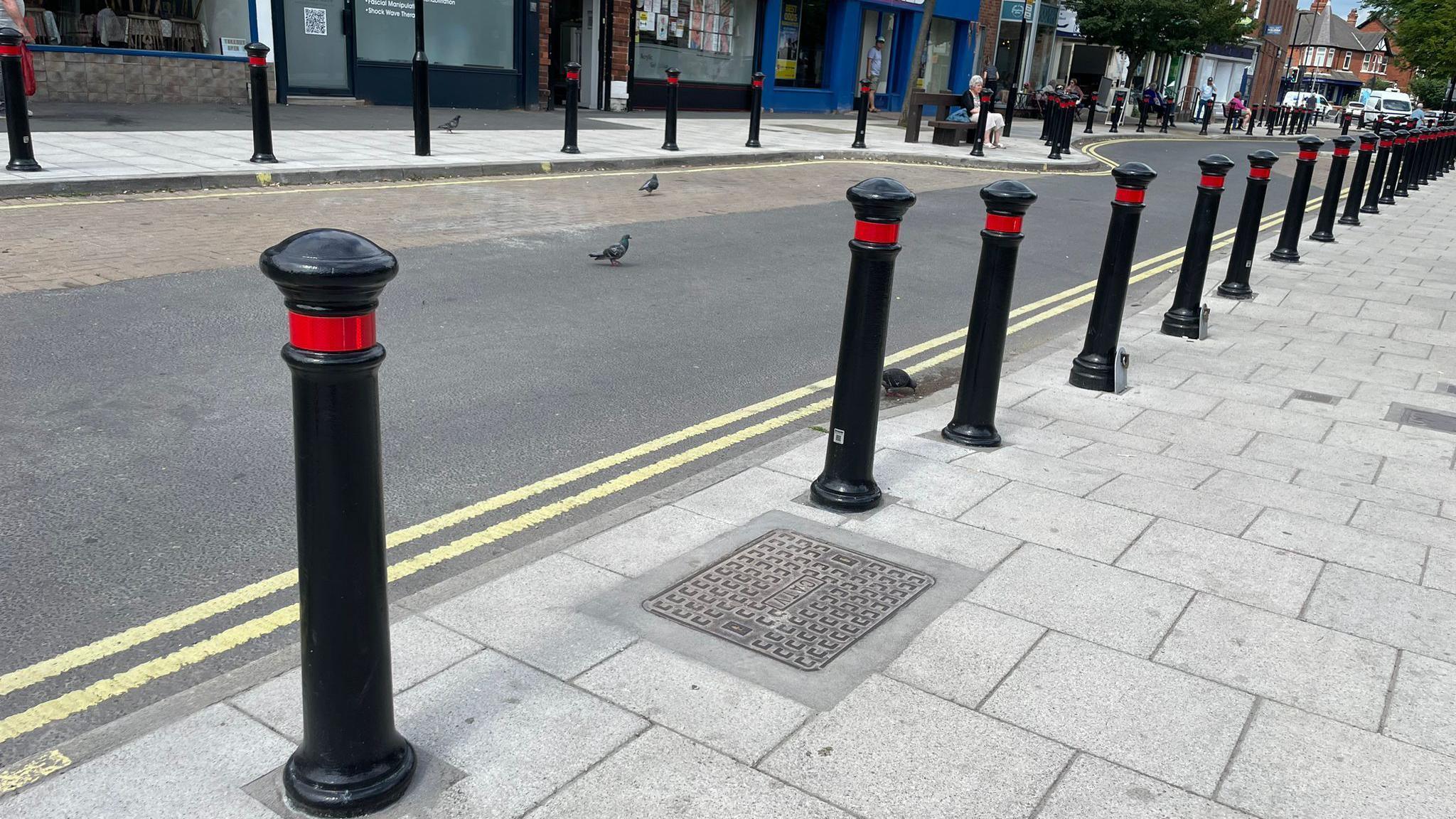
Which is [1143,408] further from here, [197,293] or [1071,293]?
[197,293]

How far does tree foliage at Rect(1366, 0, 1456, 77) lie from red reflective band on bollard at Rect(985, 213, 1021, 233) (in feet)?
102

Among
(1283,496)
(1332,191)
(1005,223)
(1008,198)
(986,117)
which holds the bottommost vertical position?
(1283,496)

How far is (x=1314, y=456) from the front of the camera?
5512mm

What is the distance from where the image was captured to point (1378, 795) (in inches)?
110

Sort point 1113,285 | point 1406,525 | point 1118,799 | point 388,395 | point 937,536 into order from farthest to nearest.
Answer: point 1113,285 < point 388,395 < point 1406,525 < point 937,536 < point 1118,799

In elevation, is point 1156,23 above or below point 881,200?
above

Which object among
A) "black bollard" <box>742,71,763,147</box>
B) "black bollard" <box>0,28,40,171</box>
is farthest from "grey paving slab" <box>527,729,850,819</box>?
"black bollard" <box>742,71,763,147</box>

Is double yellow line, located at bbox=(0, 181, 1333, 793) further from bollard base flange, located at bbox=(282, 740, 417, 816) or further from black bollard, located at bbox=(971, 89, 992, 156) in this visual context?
black bollard, located at bbox=(971, 89, 992, 156)

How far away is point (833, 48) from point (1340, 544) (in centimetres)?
2891

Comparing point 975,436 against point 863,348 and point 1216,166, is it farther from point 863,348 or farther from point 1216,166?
point 1216,166

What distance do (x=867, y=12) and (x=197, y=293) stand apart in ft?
91.8

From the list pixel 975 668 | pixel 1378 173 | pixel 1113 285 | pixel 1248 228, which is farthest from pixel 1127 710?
pixel 1378 173

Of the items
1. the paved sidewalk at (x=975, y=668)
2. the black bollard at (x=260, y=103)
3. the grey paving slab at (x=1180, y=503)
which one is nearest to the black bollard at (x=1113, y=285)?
the paved sidewalk at (x=975, y=668)

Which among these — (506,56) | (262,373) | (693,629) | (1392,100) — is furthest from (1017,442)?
(1392,100)
